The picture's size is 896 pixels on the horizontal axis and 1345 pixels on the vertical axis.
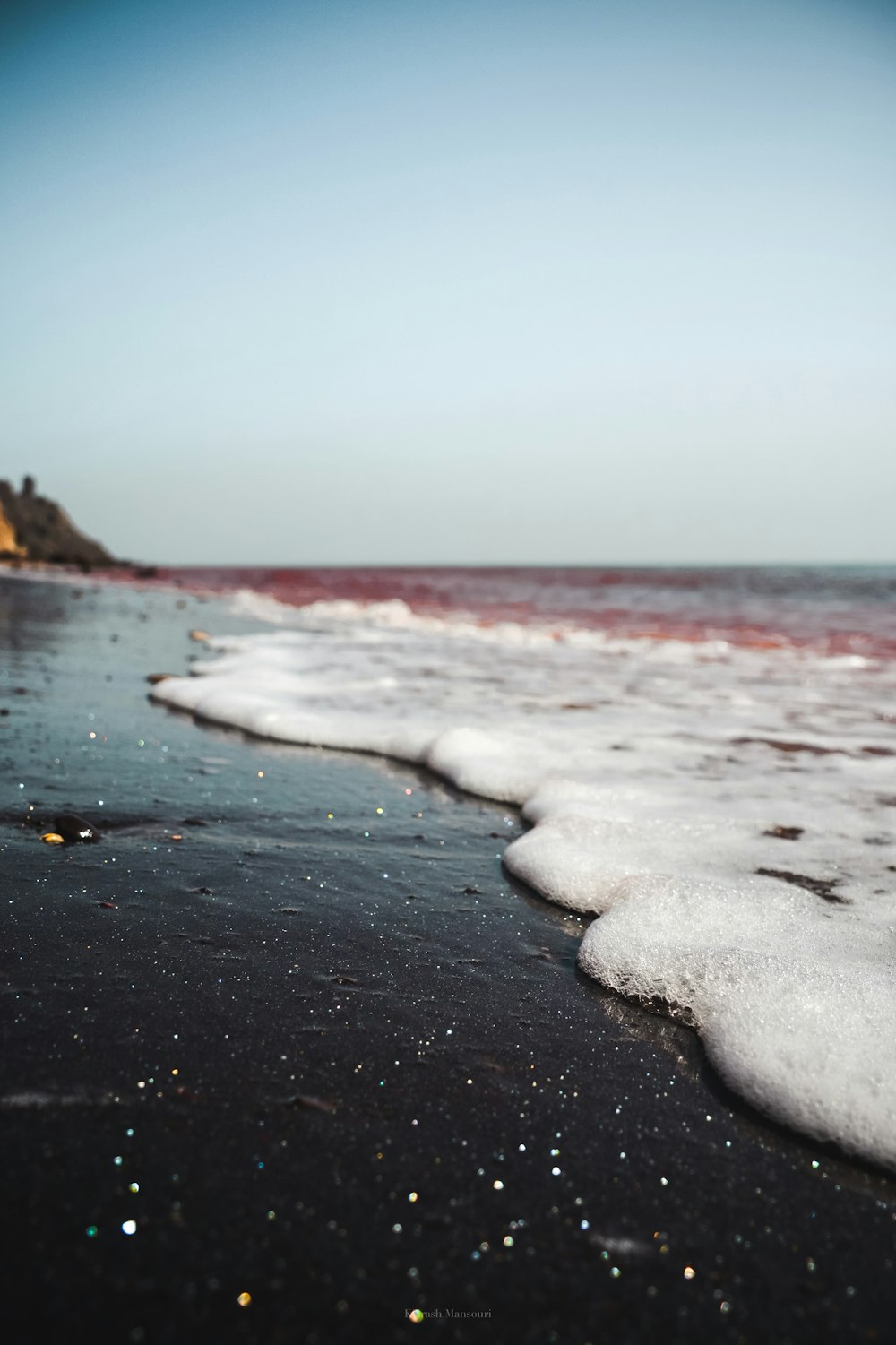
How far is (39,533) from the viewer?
46.9 m

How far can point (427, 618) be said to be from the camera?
14.9 meters

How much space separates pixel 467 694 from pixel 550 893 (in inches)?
135

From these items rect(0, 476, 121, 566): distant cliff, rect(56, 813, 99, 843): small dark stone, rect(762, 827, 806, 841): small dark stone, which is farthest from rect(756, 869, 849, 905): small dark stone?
rect(0, 476, 121, 566): distant cliff

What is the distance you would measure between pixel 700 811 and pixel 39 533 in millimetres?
51234

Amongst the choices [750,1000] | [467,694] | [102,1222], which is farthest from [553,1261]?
[467,694]

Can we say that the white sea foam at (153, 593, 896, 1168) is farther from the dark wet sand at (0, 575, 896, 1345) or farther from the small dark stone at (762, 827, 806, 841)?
the dark wet sand at (0, 575, 896, 1345)

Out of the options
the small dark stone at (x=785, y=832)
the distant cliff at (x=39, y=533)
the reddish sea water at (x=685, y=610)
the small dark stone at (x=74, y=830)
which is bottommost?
the small dark stone at (x=785, y=832)

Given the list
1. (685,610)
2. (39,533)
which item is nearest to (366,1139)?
(685,610)

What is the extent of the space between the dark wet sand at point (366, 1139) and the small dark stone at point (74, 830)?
8 centimetres

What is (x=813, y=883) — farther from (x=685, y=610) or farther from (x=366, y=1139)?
(x=685, y=610)

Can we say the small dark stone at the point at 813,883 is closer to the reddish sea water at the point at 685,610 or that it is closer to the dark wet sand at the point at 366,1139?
the dark wet sand at the point at 366,1139

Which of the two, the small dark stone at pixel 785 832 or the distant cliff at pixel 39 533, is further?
the distant cliff at pixel 39 533

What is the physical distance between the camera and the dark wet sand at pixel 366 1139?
1.00 m

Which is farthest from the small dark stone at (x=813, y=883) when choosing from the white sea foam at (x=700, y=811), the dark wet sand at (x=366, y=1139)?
the dark wet sand at (x=366, y=1139)
